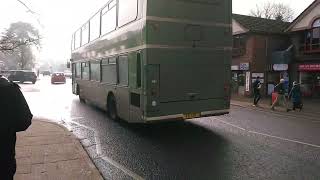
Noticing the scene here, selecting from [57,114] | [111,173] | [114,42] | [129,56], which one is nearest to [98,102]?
[57,114]

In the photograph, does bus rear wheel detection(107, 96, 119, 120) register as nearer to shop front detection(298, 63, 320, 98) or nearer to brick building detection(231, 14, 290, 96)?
shop front detection(298, 63, 320, 98)

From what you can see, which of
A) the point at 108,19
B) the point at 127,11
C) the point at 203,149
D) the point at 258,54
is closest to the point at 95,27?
the point at 108,19

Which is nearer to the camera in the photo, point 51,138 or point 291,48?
point 51,138

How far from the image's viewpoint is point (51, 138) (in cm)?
901

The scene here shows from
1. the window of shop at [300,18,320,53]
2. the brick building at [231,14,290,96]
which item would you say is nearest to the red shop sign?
the window of shop at [300,18,320,53]

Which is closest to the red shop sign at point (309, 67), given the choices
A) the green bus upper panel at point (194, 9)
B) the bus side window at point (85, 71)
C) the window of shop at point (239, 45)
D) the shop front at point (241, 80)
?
the shop front at point (241, 80)

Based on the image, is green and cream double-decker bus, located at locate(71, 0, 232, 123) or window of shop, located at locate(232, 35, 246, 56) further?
window of shop, located at locate(232, 35, 246, 56)

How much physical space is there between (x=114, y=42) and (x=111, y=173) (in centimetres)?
592

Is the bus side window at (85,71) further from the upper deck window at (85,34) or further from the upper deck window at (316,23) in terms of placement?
the upper deck window at (316,23)

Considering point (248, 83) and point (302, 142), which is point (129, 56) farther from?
point (248, 83)

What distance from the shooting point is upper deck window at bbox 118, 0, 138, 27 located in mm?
9656

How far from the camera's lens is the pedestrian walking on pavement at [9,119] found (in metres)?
3.11

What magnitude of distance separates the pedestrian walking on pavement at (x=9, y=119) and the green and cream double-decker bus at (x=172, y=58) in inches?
232

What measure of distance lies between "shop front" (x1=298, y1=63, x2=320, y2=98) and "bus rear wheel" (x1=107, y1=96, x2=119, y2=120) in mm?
18329
